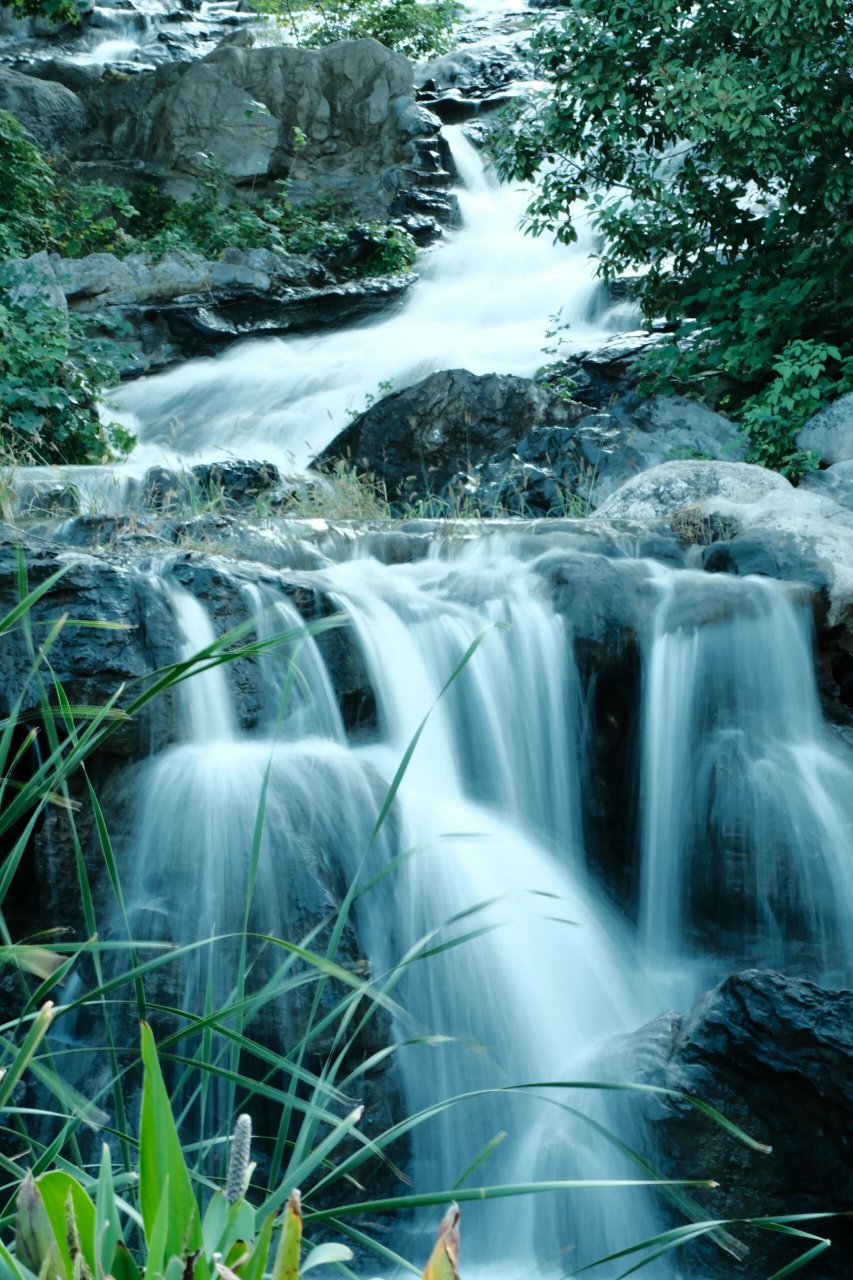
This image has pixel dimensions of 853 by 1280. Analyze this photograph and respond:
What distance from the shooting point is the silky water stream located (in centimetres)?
367

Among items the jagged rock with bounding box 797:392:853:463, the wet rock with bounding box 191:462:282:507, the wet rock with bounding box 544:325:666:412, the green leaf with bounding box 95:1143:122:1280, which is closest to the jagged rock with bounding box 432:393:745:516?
the jagged rock with bounding box 797:392:853:463

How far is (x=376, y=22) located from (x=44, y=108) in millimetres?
6168

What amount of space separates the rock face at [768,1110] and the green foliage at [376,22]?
63.0ft

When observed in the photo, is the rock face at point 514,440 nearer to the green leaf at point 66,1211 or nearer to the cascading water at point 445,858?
the cascading water at point 445,858

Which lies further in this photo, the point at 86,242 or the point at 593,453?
the point at 86,242

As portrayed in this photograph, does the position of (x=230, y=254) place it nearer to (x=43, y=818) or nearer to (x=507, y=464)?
(x=507, y=464)

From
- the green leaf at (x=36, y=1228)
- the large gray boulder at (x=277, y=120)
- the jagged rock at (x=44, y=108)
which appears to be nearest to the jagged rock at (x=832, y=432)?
the green leaf at (x=36, y=1228)

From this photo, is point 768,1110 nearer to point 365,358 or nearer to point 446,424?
point 446,424

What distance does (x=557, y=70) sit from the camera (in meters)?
9.51

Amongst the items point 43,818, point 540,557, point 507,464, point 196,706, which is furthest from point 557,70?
point 43,818

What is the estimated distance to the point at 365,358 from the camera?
12680 millimetres

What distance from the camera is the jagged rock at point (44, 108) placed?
54.0 feet

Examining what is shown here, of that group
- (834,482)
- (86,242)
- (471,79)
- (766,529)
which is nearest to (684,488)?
(834,482)

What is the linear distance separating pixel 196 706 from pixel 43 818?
0.72 metres
